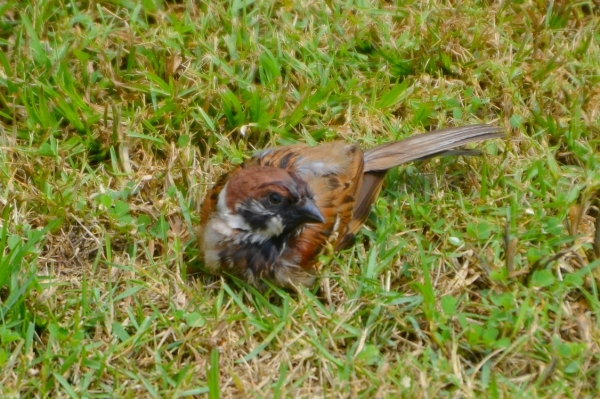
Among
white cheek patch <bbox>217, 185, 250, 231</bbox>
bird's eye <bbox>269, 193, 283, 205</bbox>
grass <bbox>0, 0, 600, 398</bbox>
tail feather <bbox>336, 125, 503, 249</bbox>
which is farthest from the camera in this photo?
tail feather <bbox>336, 125, 503, 249</bbox>

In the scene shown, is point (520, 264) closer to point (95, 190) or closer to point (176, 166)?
point (176, 166)

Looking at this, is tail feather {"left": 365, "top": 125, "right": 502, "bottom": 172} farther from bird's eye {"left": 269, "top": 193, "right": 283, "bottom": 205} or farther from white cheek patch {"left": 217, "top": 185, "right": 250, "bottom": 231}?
white cheek patch {"left": 217, "top": 185, "right": 250, "bottom": 231}

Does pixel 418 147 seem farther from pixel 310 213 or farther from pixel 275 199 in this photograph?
pixel 275 199

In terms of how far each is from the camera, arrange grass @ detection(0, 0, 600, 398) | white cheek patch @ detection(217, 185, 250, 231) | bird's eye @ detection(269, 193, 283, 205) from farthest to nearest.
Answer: white cheek patch @ detection(217, 185, 250, 231), bird's eye @ detection(269, 193, 283, 205), grass @ detection(0, 0, 600, 398)

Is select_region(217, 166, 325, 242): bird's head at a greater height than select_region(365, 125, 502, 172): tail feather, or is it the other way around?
select_region(217, 166, 325, 242): bird's head

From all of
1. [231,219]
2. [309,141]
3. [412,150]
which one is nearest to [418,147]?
[412,150]

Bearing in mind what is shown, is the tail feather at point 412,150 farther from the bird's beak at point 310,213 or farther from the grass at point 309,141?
the bird's beak at point 310,213

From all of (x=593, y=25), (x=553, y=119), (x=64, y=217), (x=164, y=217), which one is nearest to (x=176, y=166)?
(x=164, y=217)

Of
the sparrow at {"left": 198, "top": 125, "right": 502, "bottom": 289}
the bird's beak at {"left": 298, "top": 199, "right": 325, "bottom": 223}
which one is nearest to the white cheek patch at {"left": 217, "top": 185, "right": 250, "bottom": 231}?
the sparrow at {"left": 198, "top": 125, "right": 502, "bottom": 289}
